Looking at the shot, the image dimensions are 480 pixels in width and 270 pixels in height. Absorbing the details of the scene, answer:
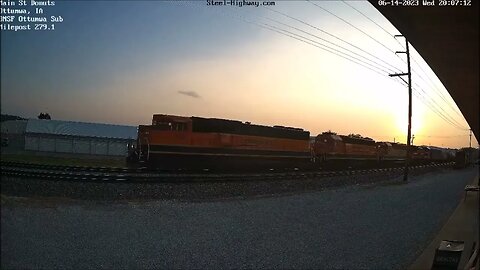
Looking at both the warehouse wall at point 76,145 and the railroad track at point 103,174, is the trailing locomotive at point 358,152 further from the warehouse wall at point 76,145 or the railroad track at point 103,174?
the warehouse wall at point 76,145

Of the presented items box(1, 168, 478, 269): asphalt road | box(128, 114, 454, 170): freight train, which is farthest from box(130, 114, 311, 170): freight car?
box(1, 168, 478, 269): asphalt road

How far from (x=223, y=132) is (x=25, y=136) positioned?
28.4 inches

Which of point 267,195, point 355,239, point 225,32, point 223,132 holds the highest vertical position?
point 225,32

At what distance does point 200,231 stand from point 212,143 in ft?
1.39

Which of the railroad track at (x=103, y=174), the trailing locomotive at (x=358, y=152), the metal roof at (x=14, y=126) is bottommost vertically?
the railroad track at (x=103, y=174)

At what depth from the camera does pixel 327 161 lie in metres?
2.33

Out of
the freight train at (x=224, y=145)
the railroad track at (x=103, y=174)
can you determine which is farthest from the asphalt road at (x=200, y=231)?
the freight train at (x=224, y=145)

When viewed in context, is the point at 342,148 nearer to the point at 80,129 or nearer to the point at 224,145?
the point at 224,145

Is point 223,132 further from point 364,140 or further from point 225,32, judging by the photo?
point 364,140

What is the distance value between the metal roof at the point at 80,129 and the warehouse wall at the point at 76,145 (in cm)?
1

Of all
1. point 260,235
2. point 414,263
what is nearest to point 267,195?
point 260,235

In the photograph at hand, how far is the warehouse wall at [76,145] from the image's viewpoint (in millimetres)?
1167

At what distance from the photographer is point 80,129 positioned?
1.23m

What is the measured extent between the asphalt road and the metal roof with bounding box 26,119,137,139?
0.24m
